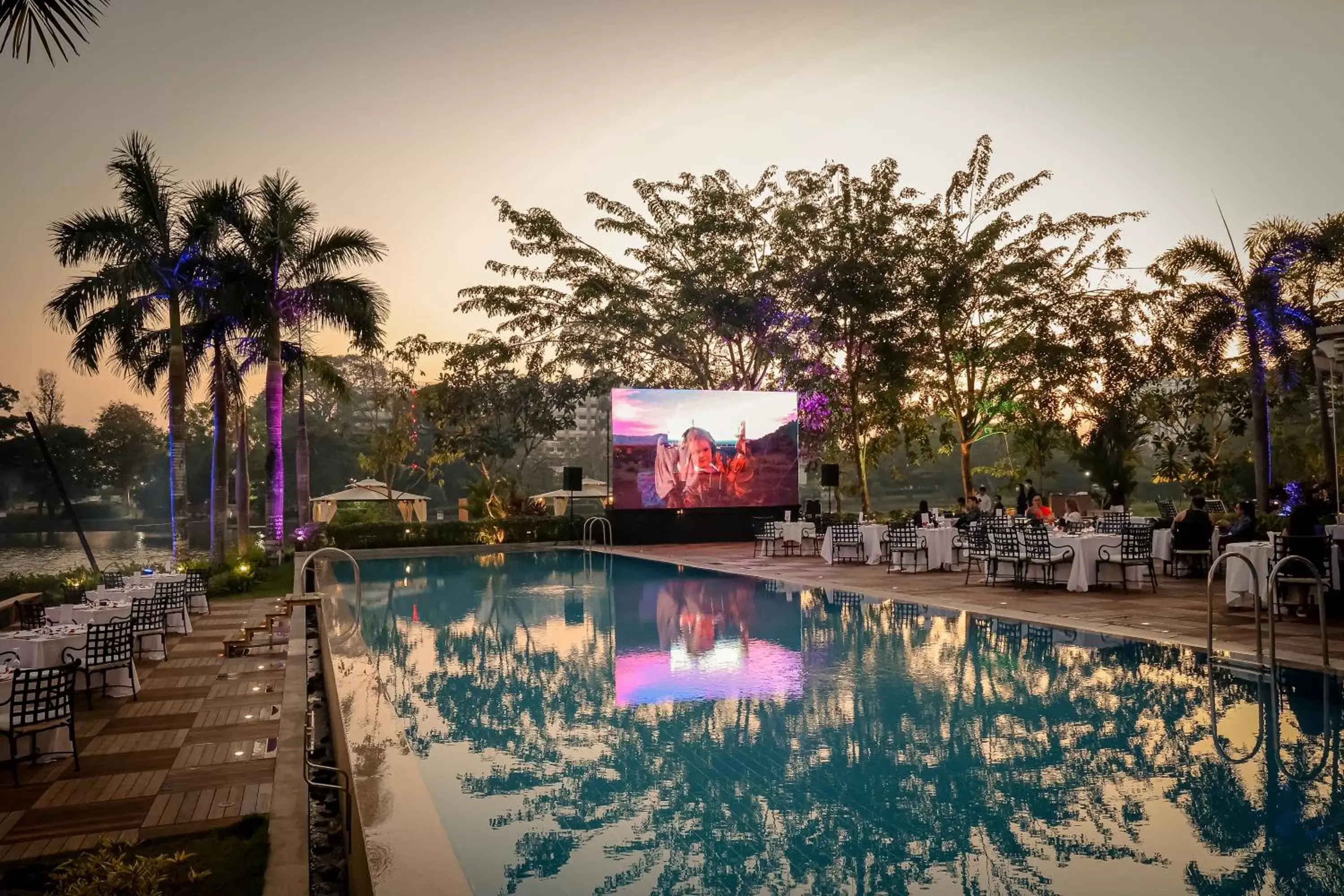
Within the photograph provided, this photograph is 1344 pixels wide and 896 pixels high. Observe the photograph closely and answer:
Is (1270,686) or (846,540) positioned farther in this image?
(846,540)

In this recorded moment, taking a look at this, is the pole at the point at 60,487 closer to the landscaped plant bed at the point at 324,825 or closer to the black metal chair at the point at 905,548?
the landscaped plant bed at the point at 324,825

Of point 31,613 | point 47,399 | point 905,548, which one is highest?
point 47,399

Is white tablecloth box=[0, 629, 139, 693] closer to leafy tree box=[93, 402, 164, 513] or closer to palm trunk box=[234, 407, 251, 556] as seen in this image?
palm trunk box=[234, 407, 251, 556]

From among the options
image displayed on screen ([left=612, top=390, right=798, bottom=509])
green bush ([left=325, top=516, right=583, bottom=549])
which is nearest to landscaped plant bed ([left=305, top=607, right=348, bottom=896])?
image displayed on screen ([left=612, top=390, right=798, bottom=509])

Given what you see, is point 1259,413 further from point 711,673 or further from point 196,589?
point 196,589

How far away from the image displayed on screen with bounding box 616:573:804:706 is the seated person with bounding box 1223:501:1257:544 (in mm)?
5688

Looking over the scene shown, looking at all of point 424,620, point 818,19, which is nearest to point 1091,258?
point 818,19

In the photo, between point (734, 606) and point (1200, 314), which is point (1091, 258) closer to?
point (1200, 314)

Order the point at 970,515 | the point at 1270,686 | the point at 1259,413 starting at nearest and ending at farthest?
the point at 1270,686, the point at 970,515, the point at 1259,413

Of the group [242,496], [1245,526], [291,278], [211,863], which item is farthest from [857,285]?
[211,863]

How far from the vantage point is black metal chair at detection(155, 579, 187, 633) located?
1153 cm

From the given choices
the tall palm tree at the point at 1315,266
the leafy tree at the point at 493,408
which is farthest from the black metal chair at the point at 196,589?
the tall palm tree at the point at 1315,266

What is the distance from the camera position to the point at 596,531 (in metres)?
26.6

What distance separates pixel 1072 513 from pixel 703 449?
400 inches
